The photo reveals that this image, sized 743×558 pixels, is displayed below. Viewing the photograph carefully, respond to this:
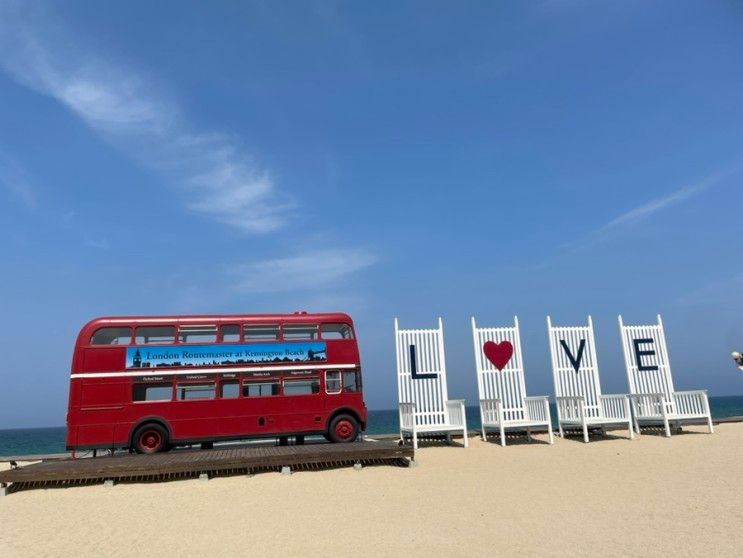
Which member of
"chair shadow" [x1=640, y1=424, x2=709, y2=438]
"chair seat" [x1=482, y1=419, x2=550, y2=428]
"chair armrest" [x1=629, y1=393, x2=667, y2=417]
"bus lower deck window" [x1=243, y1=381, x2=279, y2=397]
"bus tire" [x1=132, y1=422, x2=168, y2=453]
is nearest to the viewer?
"bus tire" [x1=132, y1=422, x2=168, y2=453]

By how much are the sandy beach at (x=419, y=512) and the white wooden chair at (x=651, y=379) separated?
3478 mm

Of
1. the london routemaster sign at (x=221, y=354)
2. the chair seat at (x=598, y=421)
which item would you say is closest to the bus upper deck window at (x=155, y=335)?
the london routemaster sign at (x=221, y=354)

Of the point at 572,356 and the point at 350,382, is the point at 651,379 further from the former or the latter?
the point at 350,382

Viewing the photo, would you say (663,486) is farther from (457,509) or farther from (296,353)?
(296,353)

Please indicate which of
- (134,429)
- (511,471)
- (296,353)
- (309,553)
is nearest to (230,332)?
(296,353)

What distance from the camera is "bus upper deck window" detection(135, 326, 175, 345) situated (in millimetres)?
11602

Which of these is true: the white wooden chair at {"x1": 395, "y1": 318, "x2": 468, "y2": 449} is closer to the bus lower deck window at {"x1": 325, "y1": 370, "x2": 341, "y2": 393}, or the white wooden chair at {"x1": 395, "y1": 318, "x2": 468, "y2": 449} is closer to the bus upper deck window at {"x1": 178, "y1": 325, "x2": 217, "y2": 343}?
the bus lower deck window at {"x1": 325, "y1": 370, "x2": 341, "y2": 393}

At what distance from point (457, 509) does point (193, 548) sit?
3084 millimetres

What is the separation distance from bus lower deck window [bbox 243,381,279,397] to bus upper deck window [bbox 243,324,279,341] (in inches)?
39.3

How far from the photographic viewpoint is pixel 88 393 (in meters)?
11.1

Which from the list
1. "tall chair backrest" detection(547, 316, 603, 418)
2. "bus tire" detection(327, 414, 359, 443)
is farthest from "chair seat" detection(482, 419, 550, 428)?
"bus tire" detection(327, 414, 359, 443)

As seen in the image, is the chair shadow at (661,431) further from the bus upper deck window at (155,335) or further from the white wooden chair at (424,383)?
the bus upper deck window at (155,335)

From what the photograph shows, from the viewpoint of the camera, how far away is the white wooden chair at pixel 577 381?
13348 mm

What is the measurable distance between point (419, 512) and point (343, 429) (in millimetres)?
5985
